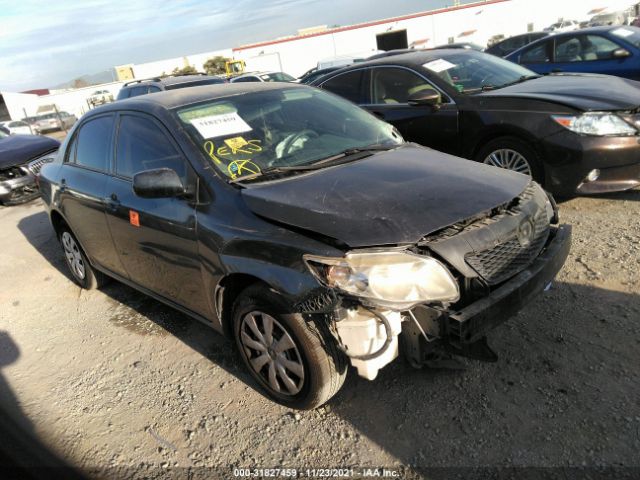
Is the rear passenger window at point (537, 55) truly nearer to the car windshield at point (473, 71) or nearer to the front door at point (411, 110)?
the car windshield at point (473, 71)

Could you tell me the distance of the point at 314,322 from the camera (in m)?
2.44

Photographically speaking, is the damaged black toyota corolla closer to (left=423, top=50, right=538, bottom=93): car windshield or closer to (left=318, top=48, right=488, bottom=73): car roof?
(left=423, top=50, right=538, bottom=93): car windshield

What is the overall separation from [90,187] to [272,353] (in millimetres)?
2212

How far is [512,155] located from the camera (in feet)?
16.3

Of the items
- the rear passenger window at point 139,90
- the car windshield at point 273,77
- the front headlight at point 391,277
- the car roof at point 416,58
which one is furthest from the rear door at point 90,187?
the car windshield at point 273,77

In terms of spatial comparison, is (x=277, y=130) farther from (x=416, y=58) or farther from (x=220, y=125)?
(x=416, y=58)

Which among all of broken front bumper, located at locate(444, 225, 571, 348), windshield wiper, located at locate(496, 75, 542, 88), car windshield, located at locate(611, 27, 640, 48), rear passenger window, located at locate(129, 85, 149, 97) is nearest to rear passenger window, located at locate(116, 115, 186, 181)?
broken front bumper, located at locate(444, 225, 571, 348)

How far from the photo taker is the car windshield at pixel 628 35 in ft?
26.3

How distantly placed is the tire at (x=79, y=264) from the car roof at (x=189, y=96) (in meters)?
1.45

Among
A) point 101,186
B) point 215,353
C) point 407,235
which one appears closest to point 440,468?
point 407,235

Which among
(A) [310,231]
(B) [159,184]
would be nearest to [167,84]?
(B) [159,184]

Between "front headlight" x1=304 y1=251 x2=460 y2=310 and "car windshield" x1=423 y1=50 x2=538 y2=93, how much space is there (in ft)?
12.3

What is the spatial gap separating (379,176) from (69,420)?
2.39 meters

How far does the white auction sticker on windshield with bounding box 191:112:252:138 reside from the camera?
3.11 metres
